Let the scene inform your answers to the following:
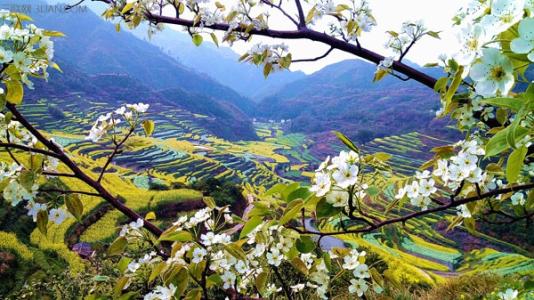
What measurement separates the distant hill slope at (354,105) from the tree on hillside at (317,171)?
1918cm

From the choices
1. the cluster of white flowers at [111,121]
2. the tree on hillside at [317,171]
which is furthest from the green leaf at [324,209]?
the cluster of white flowers at [111,121]

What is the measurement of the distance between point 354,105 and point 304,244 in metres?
32.2

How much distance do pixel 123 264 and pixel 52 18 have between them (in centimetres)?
3462

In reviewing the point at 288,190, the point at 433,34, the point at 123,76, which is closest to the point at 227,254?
the point at 288,190

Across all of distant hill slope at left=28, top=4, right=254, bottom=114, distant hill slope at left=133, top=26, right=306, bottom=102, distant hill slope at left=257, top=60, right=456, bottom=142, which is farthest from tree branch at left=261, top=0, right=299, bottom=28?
distant hill slope at left=133, top=26, right=306, bottom=102

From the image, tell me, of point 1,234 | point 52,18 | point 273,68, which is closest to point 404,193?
point 273,68

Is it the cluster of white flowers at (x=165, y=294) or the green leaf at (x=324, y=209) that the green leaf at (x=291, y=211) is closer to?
the green leaf at (x=324, y=209)

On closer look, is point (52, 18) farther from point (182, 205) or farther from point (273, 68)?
point (273, 68)

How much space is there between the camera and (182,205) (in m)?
7.60

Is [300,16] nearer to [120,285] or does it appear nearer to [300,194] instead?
[300,194]

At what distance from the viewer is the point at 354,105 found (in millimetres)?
31828

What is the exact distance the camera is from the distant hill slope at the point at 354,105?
23250mm

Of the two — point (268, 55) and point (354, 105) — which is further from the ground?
point (268, 55)

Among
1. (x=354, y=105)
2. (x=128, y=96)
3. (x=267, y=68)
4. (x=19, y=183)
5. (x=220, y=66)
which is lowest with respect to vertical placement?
(x=220, y=66)
